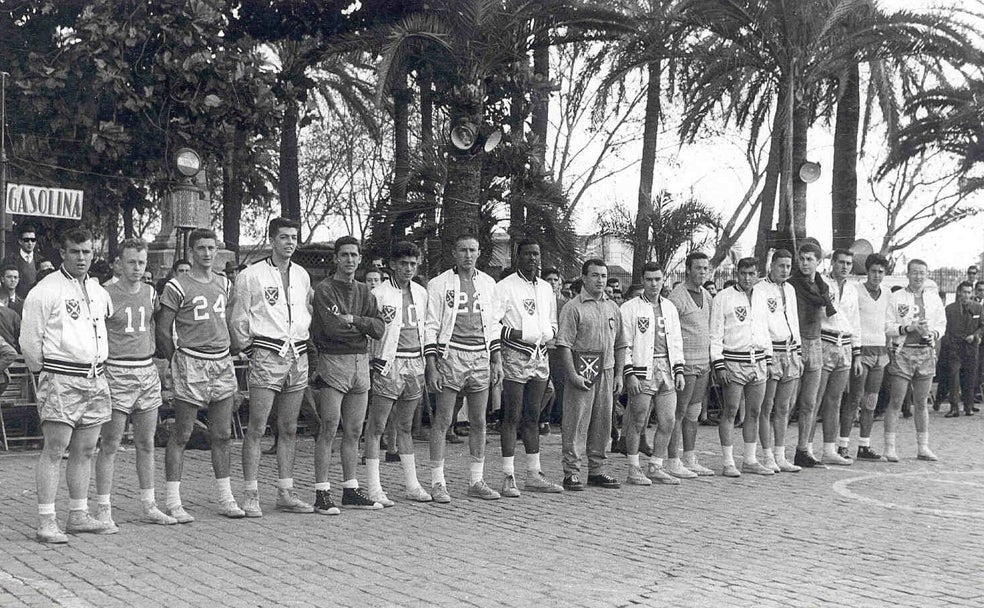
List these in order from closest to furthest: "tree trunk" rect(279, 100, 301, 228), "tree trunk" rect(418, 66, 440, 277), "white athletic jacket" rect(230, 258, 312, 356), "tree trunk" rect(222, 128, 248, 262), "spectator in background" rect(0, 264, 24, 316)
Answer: "white athletic jacket" rect(230, 258, 312, 356) < "spectator in background" rect(0, 264, 24, 316) < "tree trunk" rect(418, 66, 440, 277) < "tree trunk" rect(222, 128, 248, 262) < "tree trunk" rect(279, 100, 301, 228)

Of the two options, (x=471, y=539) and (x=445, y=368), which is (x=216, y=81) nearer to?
(x=445, y=368)

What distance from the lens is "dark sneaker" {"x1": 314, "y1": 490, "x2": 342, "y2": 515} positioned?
27.8ft

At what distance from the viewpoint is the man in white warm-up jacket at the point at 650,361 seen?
1010cm

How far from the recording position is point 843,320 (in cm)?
1146

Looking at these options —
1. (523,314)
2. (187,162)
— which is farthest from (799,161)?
(523,314)

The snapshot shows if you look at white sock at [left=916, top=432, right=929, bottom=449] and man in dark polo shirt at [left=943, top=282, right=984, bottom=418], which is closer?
white sock at [left=916, top=432, right=929, bottom=449]

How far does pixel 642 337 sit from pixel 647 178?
42.4ft

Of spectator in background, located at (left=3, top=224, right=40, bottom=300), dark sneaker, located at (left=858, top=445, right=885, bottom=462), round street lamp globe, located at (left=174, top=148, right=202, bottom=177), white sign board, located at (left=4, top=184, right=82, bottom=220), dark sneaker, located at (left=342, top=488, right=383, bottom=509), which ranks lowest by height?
dark sneaker, located at (left=342, top=488, right=383, bottom=509)

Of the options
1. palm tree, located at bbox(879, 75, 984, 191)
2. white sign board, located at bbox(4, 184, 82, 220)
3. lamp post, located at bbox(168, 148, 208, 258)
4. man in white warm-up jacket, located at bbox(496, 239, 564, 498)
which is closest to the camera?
man in white warm-up jacket, located at bbox(496, 239, 564, 498)

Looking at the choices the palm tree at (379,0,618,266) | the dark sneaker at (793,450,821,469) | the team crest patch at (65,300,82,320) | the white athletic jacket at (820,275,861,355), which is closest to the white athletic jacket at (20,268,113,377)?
the team crest patch at (65,300,82,320)

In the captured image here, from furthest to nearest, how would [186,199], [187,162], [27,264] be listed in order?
[186,199]
[187,162]
[27,264]

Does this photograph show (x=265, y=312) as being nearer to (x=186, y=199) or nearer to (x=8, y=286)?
(x=8, y=286)

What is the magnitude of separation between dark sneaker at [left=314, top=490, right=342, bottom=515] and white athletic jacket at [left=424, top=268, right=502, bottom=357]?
1418 mm

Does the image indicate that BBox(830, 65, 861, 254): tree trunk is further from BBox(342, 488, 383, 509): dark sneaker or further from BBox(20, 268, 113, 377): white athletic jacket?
BBox(20, 268, 113, 377): white athletic jacket
